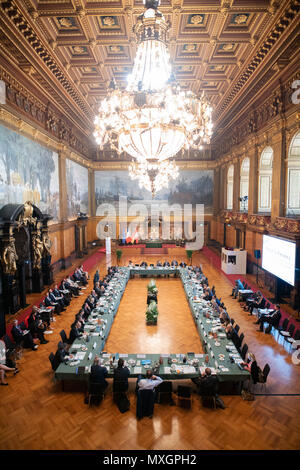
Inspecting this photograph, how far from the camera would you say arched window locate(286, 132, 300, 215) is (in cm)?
1141

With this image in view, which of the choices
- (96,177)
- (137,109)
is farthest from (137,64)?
(96,177)

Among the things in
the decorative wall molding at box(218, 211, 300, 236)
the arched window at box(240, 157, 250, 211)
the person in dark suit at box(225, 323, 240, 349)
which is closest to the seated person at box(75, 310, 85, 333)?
the person in dark suit at box(225, 323, 240, 349)

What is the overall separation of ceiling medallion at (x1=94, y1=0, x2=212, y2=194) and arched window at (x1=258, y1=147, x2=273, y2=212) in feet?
32.7

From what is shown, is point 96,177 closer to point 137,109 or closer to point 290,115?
point 290,115

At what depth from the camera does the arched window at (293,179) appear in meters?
11.4

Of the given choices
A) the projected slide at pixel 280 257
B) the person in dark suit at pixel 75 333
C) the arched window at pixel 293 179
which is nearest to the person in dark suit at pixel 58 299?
the person in dark suit at pixel 75 333

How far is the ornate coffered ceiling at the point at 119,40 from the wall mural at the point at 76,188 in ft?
18.2

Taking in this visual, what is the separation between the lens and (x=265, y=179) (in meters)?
14.9

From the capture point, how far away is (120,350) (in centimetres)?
791

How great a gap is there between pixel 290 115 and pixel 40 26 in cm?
995
